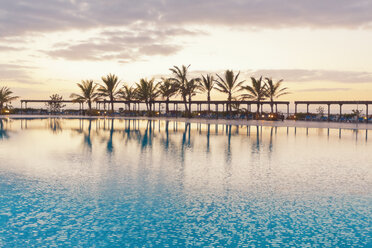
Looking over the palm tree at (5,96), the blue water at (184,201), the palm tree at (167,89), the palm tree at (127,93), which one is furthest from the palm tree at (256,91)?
the palm tree at (5,96)

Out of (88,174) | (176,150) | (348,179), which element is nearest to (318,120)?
(176,150)

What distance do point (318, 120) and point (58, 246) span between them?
114 feet

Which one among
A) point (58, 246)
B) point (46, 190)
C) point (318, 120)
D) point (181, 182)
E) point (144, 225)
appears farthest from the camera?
point (318, 120)

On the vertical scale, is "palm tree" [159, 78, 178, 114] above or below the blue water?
above

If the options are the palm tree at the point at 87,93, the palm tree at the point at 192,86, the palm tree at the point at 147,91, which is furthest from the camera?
the palm tree at the point at 87,93

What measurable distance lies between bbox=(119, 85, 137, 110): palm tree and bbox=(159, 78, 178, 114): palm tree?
447 centimetres

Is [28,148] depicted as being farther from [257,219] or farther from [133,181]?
[257,219]

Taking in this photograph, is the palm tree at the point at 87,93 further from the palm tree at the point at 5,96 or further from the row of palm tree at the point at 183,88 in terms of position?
the palm tree at the point at 5,96

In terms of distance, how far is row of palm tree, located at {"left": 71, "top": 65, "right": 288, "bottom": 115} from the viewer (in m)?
39.0

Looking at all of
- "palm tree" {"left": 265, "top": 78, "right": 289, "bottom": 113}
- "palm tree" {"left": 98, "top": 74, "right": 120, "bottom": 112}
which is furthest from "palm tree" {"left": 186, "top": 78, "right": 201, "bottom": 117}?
"palm tree" {"left": 98, "top": 74, "right": 120, "bottom": 112}

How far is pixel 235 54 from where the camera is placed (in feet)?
156

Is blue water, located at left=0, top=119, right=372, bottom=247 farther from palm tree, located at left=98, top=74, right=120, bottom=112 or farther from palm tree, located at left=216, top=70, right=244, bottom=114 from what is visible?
palm tree, located at left=98, top=74, right=120, bottom=112

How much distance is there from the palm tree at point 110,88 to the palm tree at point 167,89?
6.44 m

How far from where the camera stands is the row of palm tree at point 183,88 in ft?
128
